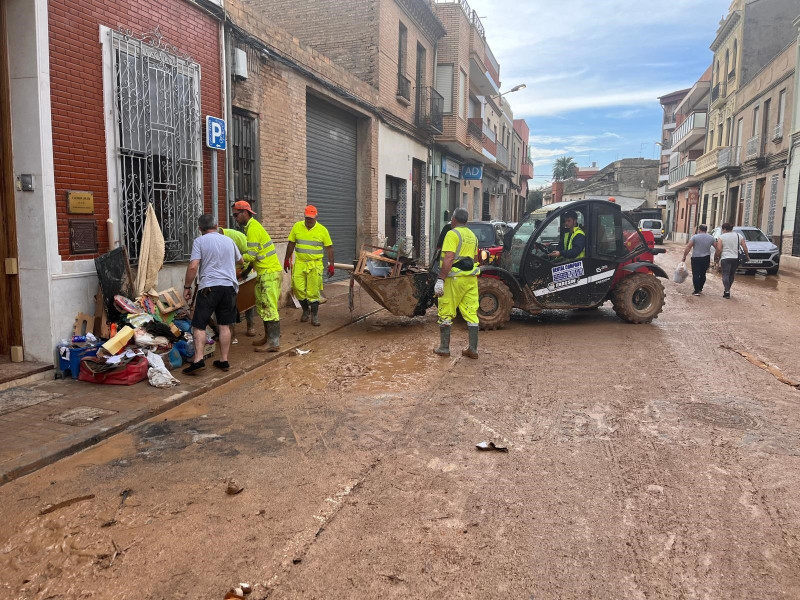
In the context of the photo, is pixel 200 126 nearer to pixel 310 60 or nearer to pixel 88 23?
pixel 88 23

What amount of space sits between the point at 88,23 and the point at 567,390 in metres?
6.42

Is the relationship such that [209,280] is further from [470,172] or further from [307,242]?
[470,172]

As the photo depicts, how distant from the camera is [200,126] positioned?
27.4ft

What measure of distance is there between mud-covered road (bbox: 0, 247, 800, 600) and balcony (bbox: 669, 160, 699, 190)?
39531 millimetres

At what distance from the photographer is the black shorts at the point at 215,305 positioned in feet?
20.6

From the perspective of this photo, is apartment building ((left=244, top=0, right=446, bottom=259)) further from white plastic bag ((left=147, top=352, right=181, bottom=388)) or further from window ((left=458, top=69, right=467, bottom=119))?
white plastic bag ((left=147, top=352, right=181, bottom=388))

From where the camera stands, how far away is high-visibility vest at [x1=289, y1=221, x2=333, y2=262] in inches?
351

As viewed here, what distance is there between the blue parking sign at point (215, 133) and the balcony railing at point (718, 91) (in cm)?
3651

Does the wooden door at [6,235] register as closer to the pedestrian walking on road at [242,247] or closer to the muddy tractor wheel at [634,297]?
the pedestrian walking on road at [242,247]

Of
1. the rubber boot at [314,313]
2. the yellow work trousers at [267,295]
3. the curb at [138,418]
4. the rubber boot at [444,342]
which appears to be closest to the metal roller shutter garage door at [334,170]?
the rubber boot at [314,313]

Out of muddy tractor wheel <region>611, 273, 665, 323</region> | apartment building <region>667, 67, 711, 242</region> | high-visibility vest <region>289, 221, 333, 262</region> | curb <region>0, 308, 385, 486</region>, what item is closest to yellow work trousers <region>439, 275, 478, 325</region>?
curb <region>0, 308, 385, 486</region>

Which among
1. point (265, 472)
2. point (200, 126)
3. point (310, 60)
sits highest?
point (310, 60)

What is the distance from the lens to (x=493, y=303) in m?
9.12

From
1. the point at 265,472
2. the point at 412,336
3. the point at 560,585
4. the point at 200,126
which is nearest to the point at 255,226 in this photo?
the point at 200,126
